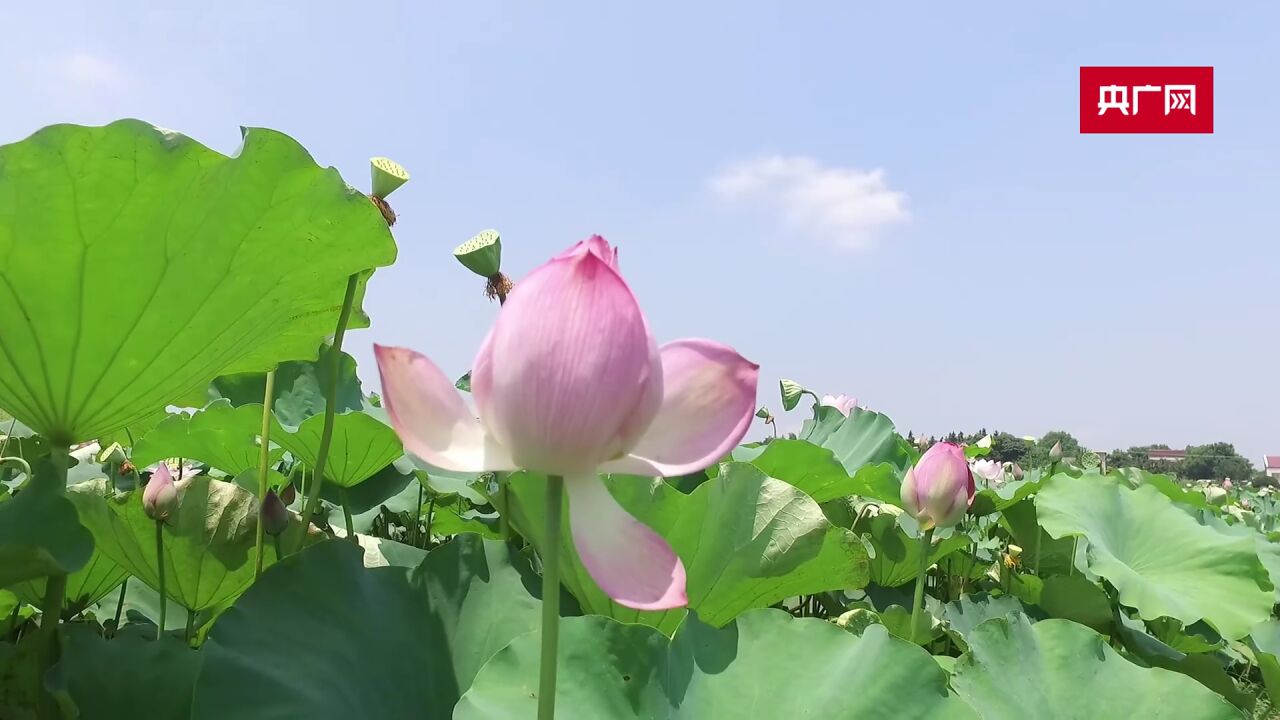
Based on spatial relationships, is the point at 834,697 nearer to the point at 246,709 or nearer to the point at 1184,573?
the point at 246,709

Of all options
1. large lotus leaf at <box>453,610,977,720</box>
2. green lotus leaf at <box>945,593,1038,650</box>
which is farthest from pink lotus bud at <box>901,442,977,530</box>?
large lotus leaf at <box>453,610,977,720</box>

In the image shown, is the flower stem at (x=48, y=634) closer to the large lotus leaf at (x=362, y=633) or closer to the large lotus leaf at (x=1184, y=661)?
the large lotus leaf at (x=362, y=633)

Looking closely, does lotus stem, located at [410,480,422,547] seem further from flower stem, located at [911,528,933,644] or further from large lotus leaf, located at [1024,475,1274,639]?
large lotus leaf, located at [1024,475,1274,639]

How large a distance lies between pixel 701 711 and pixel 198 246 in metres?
0.55

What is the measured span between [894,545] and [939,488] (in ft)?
1.41

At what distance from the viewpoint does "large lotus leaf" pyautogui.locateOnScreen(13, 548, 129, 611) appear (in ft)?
2.69

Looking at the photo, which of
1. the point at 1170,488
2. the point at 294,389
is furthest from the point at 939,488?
the point at 1170,488

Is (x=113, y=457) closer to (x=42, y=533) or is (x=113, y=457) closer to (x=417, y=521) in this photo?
(x=417, y=521)

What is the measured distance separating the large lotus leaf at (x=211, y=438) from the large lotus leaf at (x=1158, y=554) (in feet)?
4.44

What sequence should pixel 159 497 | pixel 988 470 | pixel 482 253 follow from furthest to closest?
pixel 988 470, pixel 482 253, pixel 159 497

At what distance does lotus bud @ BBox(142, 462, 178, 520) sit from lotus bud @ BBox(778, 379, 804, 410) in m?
1.86

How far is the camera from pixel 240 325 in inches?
29.3

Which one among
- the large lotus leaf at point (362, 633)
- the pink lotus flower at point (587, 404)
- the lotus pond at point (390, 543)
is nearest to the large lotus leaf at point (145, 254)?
the lotus pond at point (390, 543)

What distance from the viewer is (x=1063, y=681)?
0.87 meters
